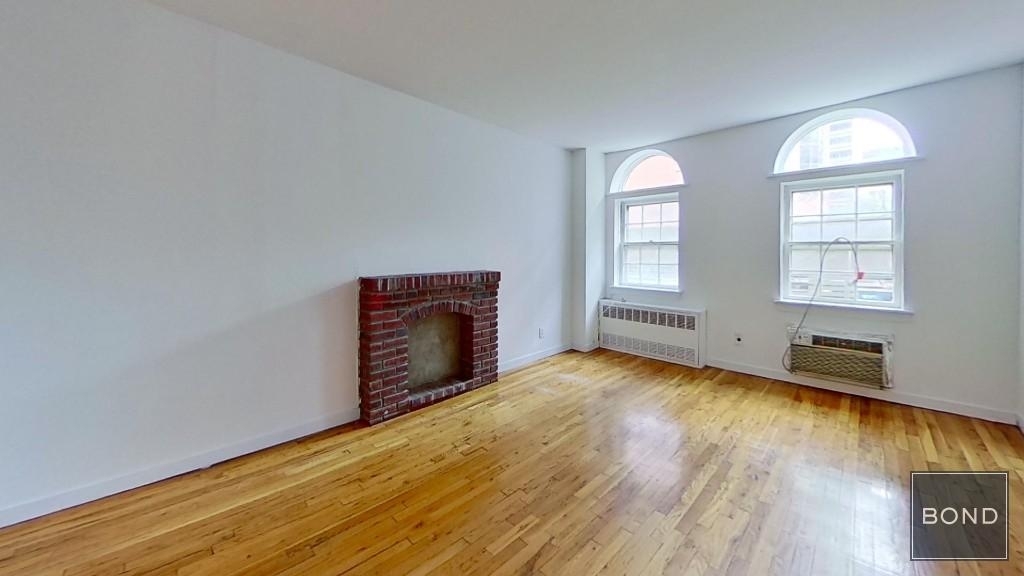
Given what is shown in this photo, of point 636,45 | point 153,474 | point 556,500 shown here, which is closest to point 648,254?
point 636,45

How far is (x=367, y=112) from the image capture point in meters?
3.06

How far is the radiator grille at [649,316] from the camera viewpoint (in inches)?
177

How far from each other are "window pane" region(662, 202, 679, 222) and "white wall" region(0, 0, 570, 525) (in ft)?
10.0

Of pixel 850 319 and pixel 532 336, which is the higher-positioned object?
pixel 850 319

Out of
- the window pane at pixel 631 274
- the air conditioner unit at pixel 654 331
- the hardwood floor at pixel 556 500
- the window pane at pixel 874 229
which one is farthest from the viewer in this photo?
the window pane at pixel 631 274

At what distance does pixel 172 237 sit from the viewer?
2.25 meters

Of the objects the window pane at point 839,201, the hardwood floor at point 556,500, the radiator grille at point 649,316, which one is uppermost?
the window pane at point 839,201

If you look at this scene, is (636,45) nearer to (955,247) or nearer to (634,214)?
Result: (634,214)

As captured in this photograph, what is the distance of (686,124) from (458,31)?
2.73m

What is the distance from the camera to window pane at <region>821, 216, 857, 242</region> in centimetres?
362

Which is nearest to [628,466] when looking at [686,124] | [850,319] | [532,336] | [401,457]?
[401,457]

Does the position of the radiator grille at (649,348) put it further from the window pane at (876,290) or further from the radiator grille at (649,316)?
the window pane at (876,290)

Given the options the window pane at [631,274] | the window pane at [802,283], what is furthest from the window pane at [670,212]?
the window pane at [802,283]

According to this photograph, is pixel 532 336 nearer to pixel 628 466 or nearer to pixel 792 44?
pixel 628 466
